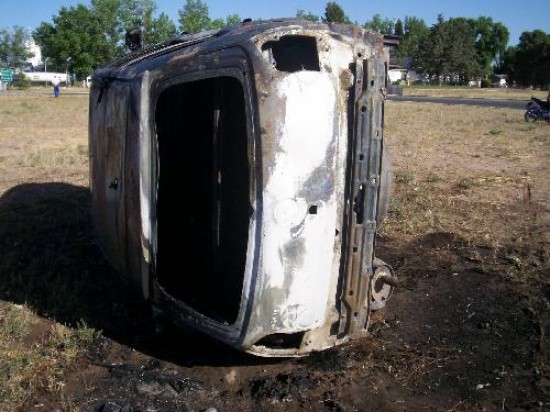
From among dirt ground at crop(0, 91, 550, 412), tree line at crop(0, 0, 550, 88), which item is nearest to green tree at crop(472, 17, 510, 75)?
tree line at crop(0, 0, 550, 88)

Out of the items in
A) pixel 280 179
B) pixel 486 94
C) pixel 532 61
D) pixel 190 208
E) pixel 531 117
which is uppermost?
pixel 532 61

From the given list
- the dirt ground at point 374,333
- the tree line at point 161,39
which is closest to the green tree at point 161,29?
the tree line at point 161,39

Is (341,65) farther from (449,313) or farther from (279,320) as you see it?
(449,313)

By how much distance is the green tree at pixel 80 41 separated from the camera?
58.9 meters

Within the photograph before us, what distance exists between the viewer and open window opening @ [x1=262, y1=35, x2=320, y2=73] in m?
2.73

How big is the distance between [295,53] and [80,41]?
62112mm

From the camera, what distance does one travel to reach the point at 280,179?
8.68 feet

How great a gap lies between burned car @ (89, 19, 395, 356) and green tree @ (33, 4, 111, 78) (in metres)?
59.8

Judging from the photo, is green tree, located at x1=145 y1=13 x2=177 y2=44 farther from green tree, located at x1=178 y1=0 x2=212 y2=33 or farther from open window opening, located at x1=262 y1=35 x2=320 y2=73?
open window opening, located at x1=262 y1=35 x2=320 y2=73

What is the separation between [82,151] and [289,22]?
9157 mm

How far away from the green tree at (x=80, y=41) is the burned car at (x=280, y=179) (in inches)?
2353

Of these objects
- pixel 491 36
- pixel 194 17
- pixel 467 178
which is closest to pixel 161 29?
pixel 194 17

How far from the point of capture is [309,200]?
106 inches

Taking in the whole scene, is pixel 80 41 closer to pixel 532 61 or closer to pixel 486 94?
pixel 486 94
